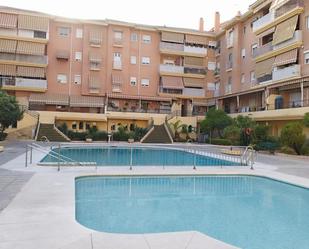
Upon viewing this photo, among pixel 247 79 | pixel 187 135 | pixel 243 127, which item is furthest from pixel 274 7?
pixel 187 135

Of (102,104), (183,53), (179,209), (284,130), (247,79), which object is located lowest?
(179,209)

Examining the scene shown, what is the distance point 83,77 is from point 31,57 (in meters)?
6.82

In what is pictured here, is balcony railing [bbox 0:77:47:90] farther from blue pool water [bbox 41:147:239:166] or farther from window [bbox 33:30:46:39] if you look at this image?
blue pool water [bbox 41:147:239:166]

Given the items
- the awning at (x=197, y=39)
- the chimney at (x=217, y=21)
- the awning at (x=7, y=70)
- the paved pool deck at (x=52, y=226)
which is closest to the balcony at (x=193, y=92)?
the awning at (x=197, y=39)

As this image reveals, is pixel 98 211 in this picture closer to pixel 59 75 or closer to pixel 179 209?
pixel 179 209

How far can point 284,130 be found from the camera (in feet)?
86.4

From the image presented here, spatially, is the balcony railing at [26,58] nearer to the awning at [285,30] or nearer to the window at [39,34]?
the window at [39,34]

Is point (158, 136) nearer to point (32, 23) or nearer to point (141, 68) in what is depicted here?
point (141, 68)

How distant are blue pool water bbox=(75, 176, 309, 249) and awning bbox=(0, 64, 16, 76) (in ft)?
105

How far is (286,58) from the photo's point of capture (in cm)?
3344

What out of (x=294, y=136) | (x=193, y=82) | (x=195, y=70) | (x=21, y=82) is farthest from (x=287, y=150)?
(x=21, y=82)

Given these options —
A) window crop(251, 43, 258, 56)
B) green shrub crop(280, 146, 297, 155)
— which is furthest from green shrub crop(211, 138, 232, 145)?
window crop(251, 43, 258, 56)

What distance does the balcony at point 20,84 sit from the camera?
40688 mm

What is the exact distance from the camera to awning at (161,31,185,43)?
1864 inches
